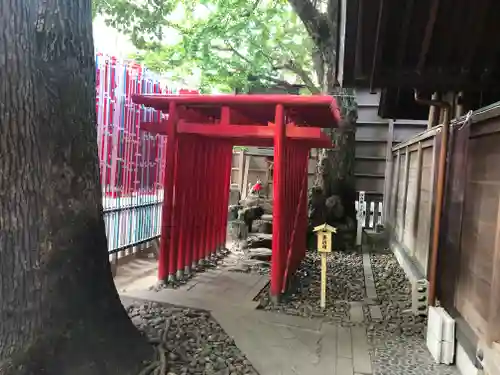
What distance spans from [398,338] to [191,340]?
2352 millimetres

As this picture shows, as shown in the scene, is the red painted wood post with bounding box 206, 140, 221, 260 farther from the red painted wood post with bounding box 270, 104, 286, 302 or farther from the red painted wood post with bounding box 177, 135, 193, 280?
the red painted wood post with bounding box 270, 104, 286, 302

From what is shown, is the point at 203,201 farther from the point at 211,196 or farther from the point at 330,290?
the point at 330,290

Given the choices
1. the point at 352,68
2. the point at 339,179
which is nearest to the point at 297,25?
the point at 339,179

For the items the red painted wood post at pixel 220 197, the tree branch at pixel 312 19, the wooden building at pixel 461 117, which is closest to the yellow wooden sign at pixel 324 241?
the wooden building at pixel 461 117

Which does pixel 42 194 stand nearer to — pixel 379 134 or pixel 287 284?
pixel 287 284

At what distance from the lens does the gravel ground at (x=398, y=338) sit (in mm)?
4169

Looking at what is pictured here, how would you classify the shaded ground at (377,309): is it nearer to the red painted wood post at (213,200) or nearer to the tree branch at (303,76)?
the red painted wood post at (213,200)

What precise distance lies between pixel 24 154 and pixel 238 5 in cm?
832

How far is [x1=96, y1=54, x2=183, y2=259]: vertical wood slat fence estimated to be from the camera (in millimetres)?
6680

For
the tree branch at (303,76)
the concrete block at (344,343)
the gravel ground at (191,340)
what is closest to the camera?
the gravel ground at (191,340)

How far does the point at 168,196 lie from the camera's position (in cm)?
642

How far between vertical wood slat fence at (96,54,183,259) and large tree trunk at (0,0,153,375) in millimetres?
3010

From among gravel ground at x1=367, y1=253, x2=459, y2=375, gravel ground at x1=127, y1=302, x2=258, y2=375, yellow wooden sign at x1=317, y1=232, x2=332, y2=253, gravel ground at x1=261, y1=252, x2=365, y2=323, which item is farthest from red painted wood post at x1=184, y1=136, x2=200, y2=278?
gravel ground at x1=367, y1=253, x2=459, y2=375

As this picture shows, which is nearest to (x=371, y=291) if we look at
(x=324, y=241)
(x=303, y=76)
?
(x=324, y=241)
